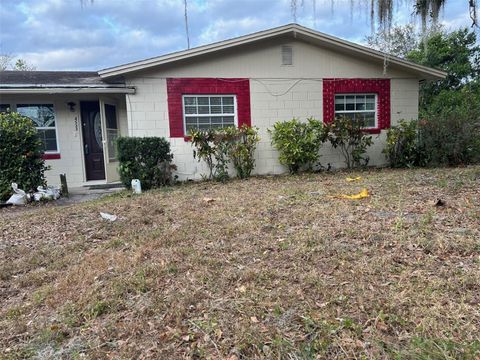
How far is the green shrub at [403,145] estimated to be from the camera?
949 centimetres

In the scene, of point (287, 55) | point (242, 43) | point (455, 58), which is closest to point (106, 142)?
point (242, 43)

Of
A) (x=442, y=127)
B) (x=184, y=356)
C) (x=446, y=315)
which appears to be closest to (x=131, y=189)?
(x=184, y=356)

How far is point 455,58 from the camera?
20.7 meters

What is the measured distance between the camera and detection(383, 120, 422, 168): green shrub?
31.1ft

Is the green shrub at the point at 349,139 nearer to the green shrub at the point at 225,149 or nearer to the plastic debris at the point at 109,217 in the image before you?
the green shrub at the point at 225,149

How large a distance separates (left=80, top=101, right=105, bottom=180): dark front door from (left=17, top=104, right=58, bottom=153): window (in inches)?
29.1

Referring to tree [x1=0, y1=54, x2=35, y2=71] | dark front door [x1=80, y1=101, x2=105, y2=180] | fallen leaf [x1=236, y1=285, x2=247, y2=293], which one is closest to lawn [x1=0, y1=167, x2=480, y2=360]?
fallen leaf [x1=236, y1=285, x2=247, y2=293]

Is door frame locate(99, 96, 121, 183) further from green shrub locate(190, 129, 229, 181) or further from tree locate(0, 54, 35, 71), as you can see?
tree locate(0, 54, 35, 71)

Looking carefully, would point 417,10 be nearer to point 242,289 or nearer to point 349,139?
point 349,139

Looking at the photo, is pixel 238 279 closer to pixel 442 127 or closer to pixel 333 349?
pixel 333 349

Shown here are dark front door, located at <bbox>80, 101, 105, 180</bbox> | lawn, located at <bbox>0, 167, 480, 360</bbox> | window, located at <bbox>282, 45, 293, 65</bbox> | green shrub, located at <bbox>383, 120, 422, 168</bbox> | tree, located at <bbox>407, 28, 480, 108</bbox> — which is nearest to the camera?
lawn, located at <bbox>0, 167, 480, 360</bbox>

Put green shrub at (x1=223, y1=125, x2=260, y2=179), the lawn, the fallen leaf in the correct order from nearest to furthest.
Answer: the lawn
the fallen leaf
green shrub at (x1=223, y1=125, x2=260, y2=179)

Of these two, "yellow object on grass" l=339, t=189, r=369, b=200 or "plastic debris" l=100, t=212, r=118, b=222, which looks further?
"yellow object on grass" l=339, t=189, r=369, b=200

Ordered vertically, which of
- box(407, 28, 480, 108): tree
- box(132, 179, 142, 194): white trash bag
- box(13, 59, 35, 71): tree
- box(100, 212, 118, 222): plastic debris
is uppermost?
box(13, 59, 35, 71): tree
